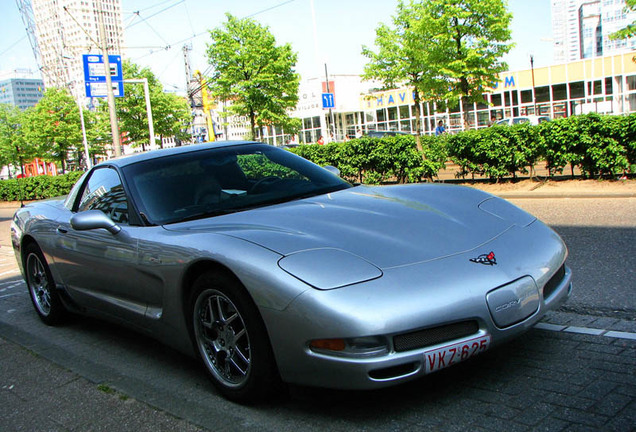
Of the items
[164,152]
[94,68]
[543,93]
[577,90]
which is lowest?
[164,152]

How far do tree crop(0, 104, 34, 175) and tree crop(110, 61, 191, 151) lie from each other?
22.4 m

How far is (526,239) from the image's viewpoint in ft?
10.3

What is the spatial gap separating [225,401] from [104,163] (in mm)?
2272

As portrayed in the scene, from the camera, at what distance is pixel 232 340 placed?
9.79 ft

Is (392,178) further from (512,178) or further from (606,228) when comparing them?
(606,228)

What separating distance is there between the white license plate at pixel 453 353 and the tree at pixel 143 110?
44340mm

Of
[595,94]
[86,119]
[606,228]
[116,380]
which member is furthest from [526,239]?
[86,119]

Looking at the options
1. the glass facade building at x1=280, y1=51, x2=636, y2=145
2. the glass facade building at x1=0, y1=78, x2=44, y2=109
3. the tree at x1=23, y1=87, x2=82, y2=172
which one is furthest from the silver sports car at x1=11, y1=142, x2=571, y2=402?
the glass facade building at x1=0, y1=78, x2=44, y2=109

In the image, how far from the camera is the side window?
3963mm

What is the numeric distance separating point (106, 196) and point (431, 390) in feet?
8.76

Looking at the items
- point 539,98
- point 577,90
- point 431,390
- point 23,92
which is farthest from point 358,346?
point 23,92

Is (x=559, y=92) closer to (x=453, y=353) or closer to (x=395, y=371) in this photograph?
(x=453, y=353)

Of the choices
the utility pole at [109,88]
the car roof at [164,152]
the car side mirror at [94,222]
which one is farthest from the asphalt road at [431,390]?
the utility pole at [109,88]

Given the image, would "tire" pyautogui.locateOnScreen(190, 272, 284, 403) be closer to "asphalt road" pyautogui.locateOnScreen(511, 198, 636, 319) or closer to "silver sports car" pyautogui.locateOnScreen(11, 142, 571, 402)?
"silver sports car" pyautogui.locateOnScreen(11, 142, 571, 402)
